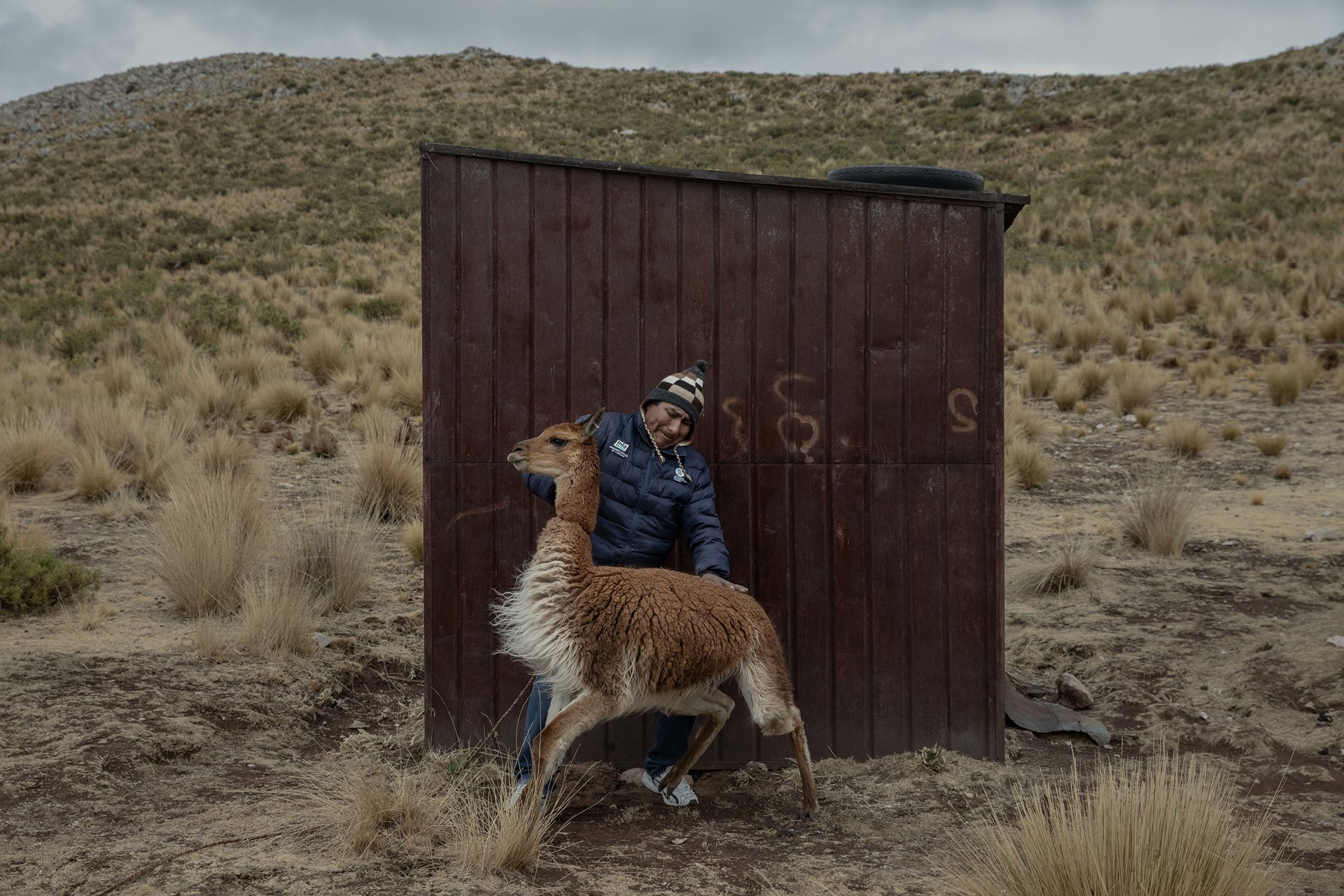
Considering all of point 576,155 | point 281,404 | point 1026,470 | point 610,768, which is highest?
point 576,155

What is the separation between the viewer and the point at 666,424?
15.5 ft

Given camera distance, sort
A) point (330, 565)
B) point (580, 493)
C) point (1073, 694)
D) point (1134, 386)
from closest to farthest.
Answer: point (580, 493), point (1073, 694), point (330, 565), point (1134, 386)

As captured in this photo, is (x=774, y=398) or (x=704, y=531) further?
(x=774, y=398)

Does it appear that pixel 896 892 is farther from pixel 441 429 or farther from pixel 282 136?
pixel 282 136

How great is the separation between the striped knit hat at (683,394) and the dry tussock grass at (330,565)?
3991mm

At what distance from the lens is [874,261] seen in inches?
220

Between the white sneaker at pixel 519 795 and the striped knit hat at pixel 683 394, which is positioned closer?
the white sneaker at pixel 519 795

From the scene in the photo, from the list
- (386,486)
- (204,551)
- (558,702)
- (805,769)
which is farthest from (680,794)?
(386,486)

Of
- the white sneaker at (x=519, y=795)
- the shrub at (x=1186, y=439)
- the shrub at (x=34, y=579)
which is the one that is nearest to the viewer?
the white sneaker at (x=519, y=795)

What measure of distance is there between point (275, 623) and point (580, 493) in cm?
330

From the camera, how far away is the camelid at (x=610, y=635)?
418 cm

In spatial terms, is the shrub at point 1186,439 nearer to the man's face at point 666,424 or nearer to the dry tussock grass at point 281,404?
the man's face at point 666,424

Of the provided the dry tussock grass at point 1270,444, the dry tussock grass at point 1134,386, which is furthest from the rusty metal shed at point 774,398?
the dry tussock grass at point 1134,386

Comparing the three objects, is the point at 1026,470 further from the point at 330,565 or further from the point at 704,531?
the point at 704,531
